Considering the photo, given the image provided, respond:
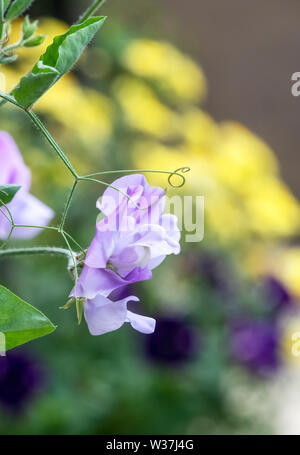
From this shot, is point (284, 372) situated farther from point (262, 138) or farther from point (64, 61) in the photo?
point (262, 138)

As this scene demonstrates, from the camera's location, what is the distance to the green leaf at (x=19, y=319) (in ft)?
0.88

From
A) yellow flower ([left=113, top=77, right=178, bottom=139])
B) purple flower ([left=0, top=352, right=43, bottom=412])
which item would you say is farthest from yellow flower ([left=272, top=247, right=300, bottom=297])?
purple flower ([left=0, top=352, right=43, bottom=412])

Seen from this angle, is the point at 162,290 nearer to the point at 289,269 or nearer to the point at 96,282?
the point at 289,269

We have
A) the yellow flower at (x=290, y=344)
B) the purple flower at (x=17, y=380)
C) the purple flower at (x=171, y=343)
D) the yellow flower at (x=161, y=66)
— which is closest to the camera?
the purple flower at (x=17, y=380)

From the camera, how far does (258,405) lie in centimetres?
148

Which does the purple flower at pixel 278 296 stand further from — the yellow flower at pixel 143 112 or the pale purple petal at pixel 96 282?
the pale purple petal at pixel 96 282

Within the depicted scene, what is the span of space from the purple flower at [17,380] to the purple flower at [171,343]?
245 millimetres

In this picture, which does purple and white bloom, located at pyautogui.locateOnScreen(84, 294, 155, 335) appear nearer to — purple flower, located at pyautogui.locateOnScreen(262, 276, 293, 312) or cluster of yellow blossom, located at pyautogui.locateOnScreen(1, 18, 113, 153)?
purple flower, located at pyautogui.locateOnScreen(262, 276, 293, 312)

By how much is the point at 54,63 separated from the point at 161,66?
71.0 inches

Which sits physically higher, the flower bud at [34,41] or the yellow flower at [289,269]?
the yellow flower at [289,269]

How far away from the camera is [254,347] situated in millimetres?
1397

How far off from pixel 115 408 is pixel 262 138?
7.88ft

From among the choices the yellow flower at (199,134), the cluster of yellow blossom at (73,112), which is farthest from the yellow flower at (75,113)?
the yellow flower at (199,134)

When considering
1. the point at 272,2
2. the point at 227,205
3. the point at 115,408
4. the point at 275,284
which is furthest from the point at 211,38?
the point at 115,408
